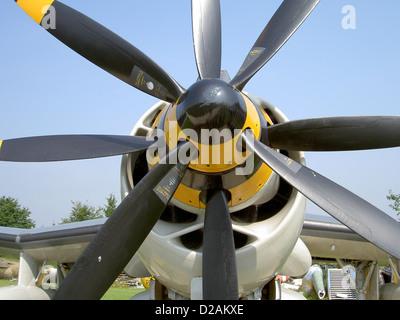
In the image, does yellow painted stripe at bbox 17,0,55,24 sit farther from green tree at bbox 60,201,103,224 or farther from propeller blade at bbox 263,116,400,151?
green tree at bbox 60,201,103,224

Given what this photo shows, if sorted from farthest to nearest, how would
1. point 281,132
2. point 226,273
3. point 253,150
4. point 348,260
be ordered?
point 348,260 → point 281,132 → point 253,150 → point 226,273

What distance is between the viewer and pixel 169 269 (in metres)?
4.50

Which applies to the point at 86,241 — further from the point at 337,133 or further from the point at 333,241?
the point at 337,133

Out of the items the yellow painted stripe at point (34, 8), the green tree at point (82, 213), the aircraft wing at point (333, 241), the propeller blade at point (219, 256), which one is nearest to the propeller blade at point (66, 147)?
the propeller blade at point (219, 256)

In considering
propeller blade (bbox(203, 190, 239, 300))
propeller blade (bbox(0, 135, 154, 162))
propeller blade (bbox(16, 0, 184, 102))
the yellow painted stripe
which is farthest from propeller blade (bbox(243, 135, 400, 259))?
the yellow painted stripe

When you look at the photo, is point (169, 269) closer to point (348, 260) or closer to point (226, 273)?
point (226, 273)

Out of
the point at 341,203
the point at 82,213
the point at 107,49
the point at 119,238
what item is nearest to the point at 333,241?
the point at 341,203

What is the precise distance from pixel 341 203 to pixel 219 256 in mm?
1258

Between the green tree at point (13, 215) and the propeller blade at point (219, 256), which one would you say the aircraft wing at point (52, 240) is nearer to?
the propeller blade at point (219, 256)

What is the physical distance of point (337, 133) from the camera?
13.5 feet

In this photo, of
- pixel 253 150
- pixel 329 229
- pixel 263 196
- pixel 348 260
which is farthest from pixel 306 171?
pixel 348 260

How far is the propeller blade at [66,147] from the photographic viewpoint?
165 inches
